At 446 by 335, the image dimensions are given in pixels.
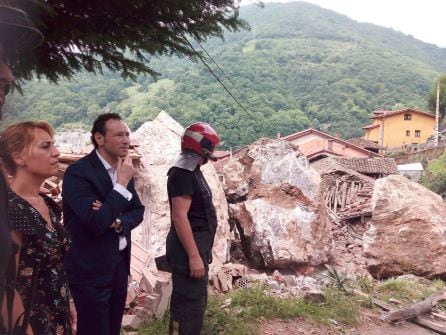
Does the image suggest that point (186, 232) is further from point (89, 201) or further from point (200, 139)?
point (89, 201)

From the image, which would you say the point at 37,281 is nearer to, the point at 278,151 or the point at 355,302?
the point at 355,302

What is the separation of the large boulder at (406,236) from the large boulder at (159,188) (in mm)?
3287

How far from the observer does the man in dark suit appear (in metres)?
2.52

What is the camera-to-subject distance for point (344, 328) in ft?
17.3

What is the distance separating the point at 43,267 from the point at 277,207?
7.68 meters

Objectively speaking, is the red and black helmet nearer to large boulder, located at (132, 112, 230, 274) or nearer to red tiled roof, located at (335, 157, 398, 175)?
large boulder, located at (132, 112, 230, 274)

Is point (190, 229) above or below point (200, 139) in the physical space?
below

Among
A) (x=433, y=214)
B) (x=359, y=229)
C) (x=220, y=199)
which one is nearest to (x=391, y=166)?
(x=359, y=229)

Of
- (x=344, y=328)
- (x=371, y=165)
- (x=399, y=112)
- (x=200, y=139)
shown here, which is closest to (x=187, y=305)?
(x=200, y=139)

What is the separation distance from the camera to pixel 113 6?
2684 millimetres

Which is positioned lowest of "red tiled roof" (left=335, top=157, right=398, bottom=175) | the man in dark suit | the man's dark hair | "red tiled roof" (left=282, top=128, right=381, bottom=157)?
the man in dark suit

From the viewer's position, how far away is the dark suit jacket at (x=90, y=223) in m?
2.49

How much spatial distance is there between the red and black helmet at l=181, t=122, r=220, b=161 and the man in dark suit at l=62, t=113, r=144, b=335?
1.89 feet

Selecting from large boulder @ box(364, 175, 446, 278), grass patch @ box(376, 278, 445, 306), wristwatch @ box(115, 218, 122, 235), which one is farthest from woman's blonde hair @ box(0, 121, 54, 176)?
large boulder @ box(364, 175, 446, 278)
